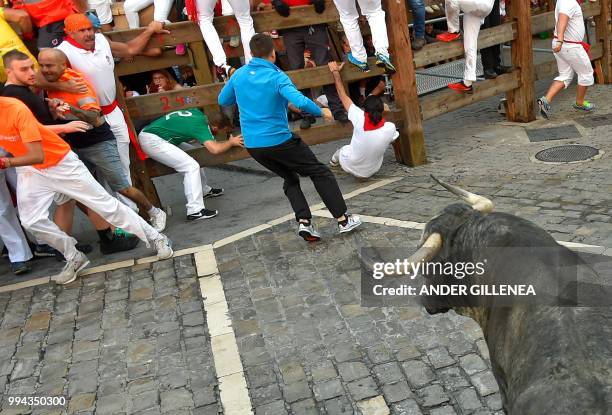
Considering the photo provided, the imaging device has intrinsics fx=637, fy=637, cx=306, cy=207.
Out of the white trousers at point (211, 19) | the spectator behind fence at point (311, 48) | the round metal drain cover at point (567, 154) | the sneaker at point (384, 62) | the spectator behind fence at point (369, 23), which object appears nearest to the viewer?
the white trousers at point (211, 19)

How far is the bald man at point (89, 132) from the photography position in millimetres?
6477

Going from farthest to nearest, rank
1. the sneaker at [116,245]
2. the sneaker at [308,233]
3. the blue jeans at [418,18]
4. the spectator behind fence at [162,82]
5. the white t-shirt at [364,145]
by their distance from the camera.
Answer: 1. the blue jeans at [418,18]
2. the spectator behind fence at [162,82]
3. the white t-shirt at [364,145]
4. the sneaker at [116,245]
5. the sneaker at [308,233]

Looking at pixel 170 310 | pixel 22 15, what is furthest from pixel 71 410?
pixel 22 15

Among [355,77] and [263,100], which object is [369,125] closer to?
[355,77]

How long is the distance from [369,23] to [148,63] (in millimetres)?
2902

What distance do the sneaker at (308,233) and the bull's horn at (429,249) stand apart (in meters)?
3.97

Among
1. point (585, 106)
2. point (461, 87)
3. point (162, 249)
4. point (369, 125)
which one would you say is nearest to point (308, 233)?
point (162, 249)

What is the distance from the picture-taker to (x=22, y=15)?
A: 23.5 feet

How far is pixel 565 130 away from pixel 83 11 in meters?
7.13

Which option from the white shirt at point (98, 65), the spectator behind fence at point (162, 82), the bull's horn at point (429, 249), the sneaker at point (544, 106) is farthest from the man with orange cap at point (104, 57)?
the sneaker at point (544, 106)

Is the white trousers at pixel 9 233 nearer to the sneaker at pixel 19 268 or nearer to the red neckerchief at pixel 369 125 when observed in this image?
the sneaker at pixel 19 268

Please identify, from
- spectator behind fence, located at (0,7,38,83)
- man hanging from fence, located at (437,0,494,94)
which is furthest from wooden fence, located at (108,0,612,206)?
spectator behind fence, located at (0,7,38,83)

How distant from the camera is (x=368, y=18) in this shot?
8.23m

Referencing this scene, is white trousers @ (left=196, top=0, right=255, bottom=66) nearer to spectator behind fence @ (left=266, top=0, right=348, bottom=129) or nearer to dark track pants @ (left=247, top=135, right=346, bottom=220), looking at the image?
spectator behind fence @ (left=266, top=0, right=348, bottom=129)
